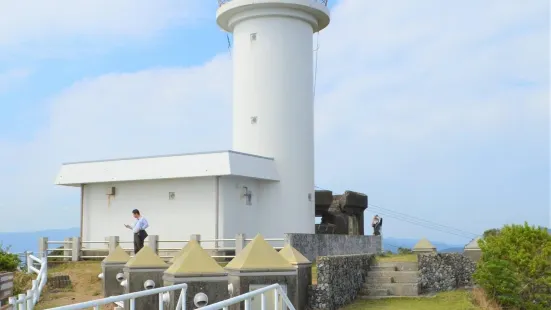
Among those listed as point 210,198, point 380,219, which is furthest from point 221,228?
point 380,219

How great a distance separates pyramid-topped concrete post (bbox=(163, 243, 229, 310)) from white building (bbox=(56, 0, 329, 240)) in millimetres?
9265

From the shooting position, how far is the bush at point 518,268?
52.2 ft

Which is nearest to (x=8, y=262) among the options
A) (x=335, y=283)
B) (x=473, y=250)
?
(x=335, y=283)

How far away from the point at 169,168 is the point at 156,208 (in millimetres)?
1439

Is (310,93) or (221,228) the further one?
(310,93)

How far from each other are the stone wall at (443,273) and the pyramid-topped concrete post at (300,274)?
137 inches

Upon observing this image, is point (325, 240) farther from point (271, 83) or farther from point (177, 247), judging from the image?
point (271, 83)

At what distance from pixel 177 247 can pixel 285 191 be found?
4.31 metres

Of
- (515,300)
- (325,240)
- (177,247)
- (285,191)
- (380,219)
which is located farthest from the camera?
(380,219)

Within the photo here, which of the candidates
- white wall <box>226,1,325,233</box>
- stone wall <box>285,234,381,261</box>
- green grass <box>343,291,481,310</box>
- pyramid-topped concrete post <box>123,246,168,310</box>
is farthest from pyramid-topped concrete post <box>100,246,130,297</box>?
white wall <box>226,1,325,233</box>

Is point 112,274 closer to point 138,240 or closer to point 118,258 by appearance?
point 118,258

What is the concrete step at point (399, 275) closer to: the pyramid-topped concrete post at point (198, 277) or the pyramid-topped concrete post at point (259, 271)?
the pyramid-topped concrete post at point (259, 271)

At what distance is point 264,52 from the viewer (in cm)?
2478

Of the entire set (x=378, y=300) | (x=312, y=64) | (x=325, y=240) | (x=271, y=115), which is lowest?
A: (x=378, y=300)
